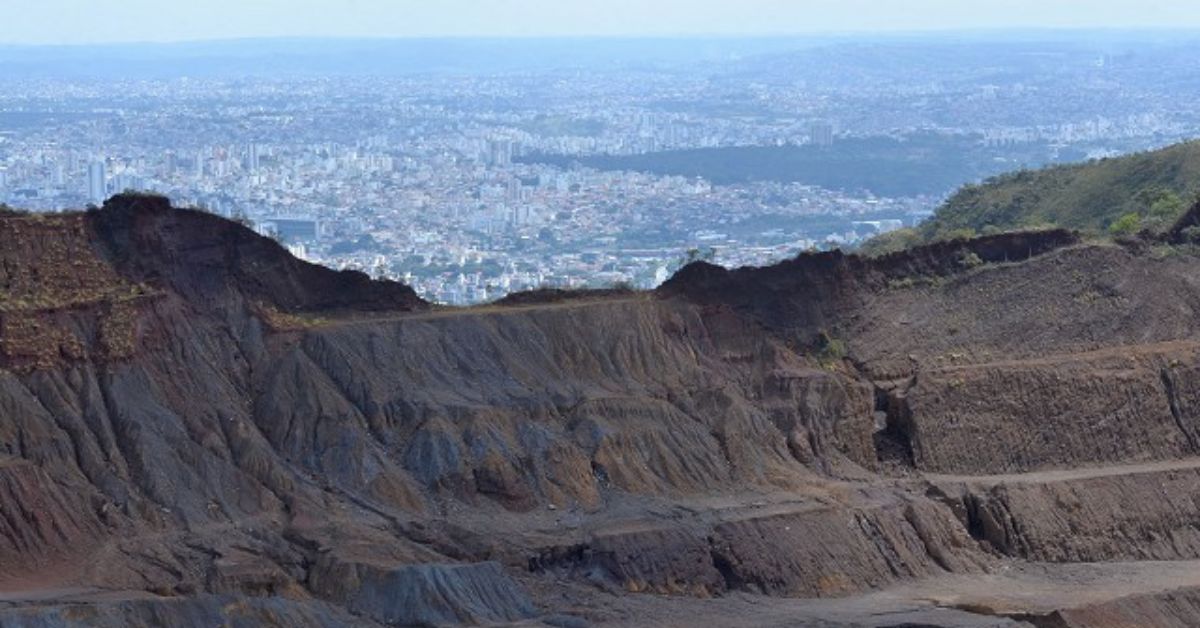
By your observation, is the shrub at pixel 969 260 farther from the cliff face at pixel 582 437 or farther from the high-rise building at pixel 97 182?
the high-rise building at pixel 97 182

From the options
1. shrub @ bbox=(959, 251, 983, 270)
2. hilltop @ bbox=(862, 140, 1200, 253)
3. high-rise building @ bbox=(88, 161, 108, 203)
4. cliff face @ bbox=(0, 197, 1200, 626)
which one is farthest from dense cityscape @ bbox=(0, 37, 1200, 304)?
cliff face @ bbox=(0, 197, 1200, 626)

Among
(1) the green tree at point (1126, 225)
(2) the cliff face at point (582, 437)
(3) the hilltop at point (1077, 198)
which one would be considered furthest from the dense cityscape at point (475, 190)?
(2) the cliff face at point (582, 437)

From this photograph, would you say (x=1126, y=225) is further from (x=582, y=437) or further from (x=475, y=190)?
(x=475, y=190)

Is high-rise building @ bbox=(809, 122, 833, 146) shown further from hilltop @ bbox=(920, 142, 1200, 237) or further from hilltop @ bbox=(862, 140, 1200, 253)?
hilltop @ bbox=(920, 142, 1200, 237)

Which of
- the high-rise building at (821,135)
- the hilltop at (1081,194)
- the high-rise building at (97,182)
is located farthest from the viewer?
the high-rise building at (821,135)

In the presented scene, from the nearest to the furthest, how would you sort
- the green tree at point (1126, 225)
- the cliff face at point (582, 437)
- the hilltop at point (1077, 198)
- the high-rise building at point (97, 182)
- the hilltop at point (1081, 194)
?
1. the cliff face at point (582, 437)
2. the green tree at point (1126, 225)
3. the hilltop at point (1077, 198)
4. the hilltop at point (1081, 194)
5. the high-rise building at point (97, 182)
